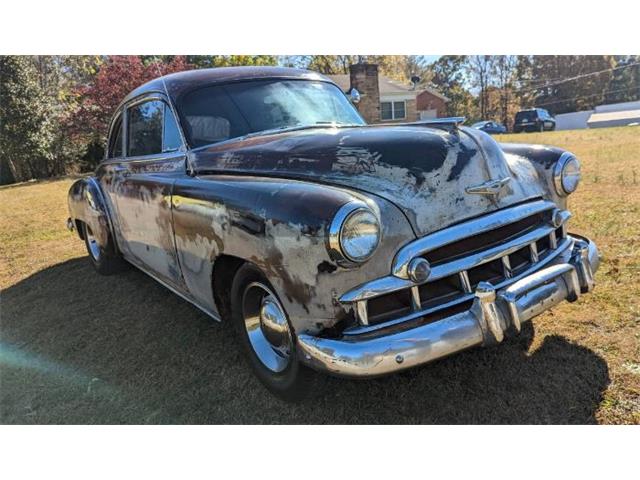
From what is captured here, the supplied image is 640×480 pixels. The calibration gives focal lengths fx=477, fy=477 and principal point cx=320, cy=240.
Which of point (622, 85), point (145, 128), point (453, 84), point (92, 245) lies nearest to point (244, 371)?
point (145, 128)

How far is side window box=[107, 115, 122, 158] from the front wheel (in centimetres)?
254

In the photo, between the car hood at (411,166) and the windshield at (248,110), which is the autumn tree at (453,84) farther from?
the car hood at (411,166)

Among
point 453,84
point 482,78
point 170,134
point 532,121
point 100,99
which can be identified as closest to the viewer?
point 170,134

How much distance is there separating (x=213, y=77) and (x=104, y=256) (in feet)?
7.98

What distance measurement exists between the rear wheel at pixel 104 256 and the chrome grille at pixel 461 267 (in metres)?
3.25

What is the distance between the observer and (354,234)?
1.91m

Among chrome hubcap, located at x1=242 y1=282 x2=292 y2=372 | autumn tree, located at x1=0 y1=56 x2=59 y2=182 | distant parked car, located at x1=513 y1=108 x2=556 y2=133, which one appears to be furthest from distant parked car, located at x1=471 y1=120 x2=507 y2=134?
distant parked car, located at x1=513 y1=108 x2=556 y2=133

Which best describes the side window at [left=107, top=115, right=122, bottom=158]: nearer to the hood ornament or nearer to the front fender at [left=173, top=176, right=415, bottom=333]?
the front fender at [left=173, top=176, right=415, bottom=333]

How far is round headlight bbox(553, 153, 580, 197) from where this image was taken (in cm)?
278

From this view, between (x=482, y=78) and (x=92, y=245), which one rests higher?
(x=482, y=78)

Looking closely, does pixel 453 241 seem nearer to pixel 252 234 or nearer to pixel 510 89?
pixel 252 234

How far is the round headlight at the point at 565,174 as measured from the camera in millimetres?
2775

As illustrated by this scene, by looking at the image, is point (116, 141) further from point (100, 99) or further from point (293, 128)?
point (100, 99)

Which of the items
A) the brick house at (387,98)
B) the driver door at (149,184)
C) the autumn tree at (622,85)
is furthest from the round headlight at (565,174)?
the autumn tree at (622,85)
